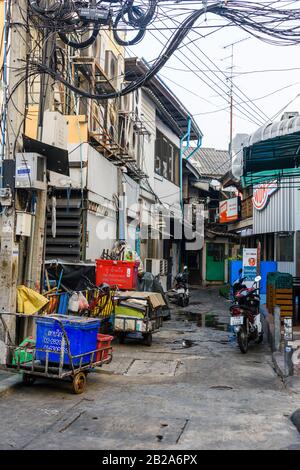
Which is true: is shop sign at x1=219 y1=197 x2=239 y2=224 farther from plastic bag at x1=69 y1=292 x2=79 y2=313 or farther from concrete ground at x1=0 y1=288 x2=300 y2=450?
plastic bag at x1=69 y1=292 x2=79 y2=313

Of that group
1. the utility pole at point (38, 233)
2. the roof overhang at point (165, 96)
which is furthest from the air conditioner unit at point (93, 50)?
the utility pole at point (38, 233)

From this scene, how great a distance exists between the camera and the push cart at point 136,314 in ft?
35.7

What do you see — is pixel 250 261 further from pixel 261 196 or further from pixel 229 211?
pixel 229 211

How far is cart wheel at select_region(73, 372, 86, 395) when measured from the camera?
701cm

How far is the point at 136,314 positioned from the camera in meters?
11.0

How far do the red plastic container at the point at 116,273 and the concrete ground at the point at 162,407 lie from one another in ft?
7.67

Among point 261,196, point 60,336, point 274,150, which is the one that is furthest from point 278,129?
point 261,196

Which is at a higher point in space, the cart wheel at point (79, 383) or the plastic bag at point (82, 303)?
the plastic bag at point (82, 303)

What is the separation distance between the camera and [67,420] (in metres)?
5.86

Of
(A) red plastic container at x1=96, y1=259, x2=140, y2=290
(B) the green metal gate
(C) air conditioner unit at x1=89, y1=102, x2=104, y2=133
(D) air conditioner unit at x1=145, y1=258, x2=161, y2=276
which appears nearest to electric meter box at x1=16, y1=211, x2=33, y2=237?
(A) red plastic container at x1=96, y1=259, x2=140, y2=290

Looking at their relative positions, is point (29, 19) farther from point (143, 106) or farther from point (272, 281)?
point (143, 106)

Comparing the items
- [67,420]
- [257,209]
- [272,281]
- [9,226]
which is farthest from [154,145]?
[67,420]

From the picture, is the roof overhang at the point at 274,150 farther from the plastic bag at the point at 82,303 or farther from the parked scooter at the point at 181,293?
the parked scooter at the point at 181,293

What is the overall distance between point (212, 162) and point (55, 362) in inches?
1260
